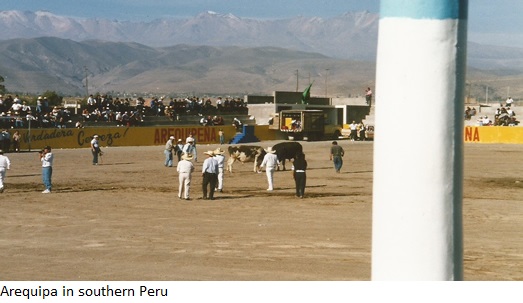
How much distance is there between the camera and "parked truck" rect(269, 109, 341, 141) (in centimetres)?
5728

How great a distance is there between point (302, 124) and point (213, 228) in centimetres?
4106

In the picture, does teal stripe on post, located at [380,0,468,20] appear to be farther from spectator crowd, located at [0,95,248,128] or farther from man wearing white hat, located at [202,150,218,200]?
spectator crowd, located at [0,95,248,128]

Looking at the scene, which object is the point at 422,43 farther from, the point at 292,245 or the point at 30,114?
the point at 30,114

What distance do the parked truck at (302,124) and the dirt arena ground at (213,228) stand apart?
26.3 metres

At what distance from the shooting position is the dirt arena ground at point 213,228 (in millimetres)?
11617

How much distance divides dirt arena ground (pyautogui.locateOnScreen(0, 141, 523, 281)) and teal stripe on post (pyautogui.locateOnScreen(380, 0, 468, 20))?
8.11m

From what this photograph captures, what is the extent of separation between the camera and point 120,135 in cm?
4897

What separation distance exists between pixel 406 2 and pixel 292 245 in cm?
1129

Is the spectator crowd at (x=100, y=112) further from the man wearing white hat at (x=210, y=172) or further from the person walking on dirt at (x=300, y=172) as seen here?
the person walking on dirt at (x=300, y=172)

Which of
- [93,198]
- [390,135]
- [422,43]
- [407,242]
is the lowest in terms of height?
[93,198]

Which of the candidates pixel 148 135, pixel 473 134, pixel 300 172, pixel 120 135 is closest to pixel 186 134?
pixel 148 135

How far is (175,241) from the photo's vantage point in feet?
47.8

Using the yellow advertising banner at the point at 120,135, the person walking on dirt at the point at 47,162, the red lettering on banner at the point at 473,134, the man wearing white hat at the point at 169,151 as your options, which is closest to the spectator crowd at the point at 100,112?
the yellow advertising banner at the point at 120,135

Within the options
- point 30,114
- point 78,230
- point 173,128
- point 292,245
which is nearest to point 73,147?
point 30,114
